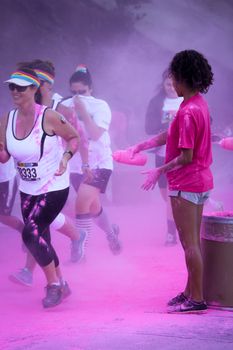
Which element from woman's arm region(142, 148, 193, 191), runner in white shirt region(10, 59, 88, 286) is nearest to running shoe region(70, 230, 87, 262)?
runner in white shirt region(10, 59, 88, 286)

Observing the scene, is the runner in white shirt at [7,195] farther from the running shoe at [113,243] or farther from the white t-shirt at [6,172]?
the running shoe at [113,243]

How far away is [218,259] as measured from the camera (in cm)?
439

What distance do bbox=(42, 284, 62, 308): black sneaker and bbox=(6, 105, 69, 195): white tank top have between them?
2.47ft

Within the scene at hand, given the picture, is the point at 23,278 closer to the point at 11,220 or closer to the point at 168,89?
the point at 11,220

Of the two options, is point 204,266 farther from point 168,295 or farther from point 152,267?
point 152,267

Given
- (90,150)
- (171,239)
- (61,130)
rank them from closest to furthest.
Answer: (61,130) → (90,150) → (171,239)

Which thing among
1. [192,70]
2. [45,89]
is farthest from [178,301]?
[45,89]

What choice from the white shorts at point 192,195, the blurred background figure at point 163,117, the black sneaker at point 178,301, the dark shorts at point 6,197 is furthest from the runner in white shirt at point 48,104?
the white shorts at point 192,195

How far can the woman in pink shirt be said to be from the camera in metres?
4.07

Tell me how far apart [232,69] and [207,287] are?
7.52m

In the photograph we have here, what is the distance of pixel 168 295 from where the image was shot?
517 cm

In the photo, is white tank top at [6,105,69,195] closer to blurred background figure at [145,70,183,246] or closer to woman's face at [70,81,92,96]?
woman's face at [70,81,92,96]

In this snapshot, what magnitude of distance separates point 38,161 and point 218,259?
156cm

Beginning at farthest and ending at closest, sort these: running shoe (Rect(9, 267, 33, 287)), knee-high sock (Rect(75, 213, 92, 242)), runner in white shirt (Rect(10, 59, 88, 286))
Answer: knee-high sock (Rect(75, 213, 92, 242))
runner in white shirt (Rect(10, 59, 88, 286))
running shoe (Rect(9, 267, 33, 287))
